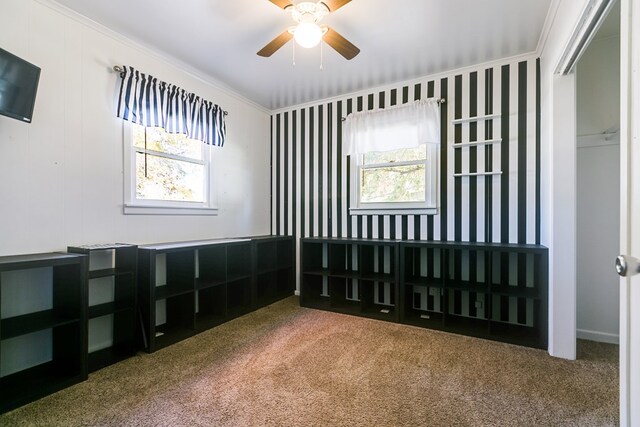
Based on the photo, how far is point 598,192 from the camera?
259 centimetres

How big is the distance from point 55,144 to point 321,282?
3.03 meters

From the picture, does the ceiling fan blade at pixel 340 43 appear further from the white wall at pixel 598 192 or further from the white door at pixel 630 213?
the white wall at pixel 598 192

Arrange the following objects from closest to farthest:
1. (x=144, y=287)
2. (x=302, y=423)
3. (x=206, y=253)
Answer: (x=302, y=423)
(x=144, y=287)
(x=206, y=253)

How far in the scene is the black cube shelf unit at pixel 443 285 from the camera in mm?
2688

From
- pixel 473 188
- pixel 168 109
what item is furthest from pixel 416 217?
pixel 168 109

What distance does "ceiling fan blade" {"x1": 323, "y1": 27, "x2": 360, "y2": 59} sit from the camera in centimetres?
214

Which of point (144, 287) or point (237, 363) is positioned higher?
point (144, 287)

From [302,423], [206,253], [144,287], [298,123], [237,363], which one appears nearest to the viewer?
[302,423]

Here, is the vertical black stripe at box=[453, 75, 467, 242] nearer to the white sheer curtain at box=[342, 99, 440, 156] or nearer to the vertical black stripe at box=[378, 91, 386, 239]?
the white sheer curtain at box=[342, 99, 440, 156]

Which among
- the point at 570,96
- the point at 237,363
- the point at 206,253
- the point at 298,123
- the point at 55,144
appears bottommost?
the point at 237,363

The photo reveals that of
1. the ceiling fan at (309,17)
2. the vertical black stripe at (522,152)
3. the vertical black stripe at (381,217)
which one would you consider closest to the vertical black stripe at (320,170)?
the vertical black stripe at (381,217)

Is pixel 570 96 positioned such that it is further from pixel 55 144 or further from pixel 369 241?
pixel 55 144

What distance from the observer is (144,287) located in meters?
2.44

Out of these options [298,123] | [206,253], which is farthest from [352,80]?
[206,253]
